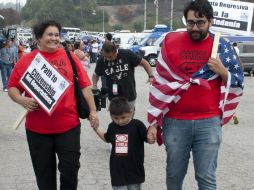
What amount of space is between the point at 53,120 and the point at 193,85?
4.09 ft

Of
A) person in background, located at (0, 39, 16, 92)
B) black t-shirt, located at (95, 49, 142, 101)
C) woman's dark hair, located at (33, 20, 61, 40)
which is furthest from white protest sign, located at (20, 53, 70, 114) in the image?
person in background, located at (0, 39, 16, 92)

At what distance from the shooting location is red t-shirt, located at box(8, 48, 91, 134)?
4.50 m

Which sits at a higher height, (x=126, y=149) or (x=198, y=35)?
(x=198, y=35)

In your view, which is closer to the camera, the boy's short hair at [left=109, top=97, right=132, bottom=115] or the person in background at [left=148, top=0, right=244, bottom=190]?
the person in background at [left=148, top=0, right=244, bottom=190]

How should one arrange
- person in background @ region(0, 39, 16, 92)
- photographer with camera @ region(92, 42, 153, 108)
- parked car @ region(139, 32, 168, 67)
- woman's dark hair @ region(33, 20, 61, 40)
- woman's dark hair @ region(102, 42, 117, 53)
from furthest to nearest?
1. parked car @ region(139, 32, 168, 67)
2. person in background @ region(0, 39, 16, 92)
3. photographer with camera @ region(92, 42, 153, 108)
4. woman's dark hair @ region(102, 42, 117, 53)
5. woman's dark hair @ region(33, 20, 61, 40)

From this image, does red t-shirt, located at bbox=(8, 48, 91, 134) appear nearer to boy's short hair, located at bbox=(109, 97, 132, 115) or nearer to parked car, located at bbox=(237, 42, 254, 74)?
boy's short hair, located at bbox=(109, 97, 132, 115)

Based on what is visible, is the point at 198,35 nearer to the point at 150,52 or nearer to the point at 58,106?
the point at 58,106

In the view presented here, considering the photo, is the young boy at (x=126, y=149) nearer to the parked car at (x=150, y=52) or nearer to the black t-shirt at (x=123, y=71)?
the black t-shirt at (x=123, y=71)

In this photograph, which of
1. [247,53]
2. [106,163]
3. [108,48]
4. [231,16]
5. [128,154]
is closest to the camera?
[128,154]

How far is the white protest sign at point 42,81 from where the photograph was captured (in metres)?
4.53

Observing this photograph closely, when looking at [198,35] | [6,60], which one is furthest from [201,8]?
[6,60]

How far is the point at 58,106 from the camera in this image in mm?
4488

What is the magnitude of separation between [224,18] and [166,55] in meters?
19.6

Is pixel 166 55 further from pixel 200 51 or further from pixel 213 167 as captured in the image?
pixel 213 167
